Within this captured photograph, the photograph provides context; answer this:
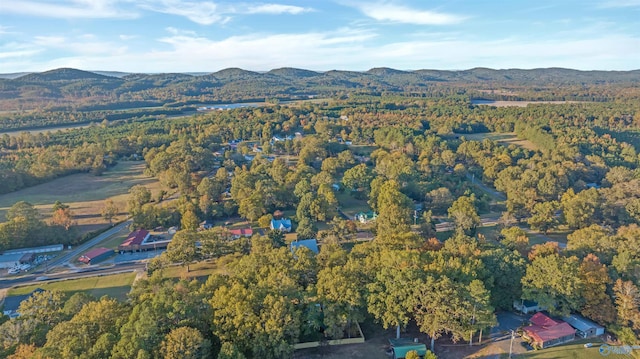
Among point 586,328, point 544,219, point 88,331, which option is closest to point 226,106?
point 544,219

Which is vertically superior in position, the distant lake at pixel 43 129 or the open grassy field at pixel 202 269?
the distant lake at pixel 43 129

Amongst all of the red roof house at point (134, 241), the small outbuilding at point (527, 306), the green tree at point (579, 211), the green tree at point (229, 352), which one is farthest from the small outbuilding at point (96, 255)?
the green tree at point (579, 211)

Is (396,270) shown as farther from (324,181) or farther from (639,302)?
(324,181)

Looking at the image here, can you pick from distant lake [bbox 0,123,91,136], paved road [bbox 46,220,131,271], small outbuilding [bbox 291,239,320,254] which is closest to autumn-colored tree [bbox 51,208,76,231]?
paved road [bbox 46,220,131,271]

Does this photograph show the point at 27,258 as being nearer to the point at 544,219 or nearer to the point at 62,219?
the point at 62,219

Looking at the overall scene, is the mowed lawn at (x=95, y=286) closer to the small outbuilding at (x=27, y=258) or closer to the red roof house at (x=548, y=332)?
the small outbuilding at (x=27, y=258)

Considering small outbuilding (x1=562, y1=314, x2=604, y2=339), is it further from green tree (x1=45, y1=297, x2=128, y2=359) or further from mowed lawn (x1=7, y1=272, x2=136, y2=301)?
mowed lawn (x1=7, y1=272, x2=136, y2=301)
